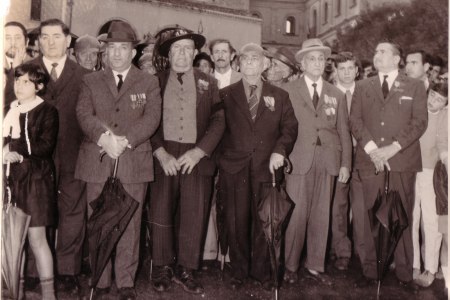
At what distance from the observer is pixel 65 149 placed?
2980 mm

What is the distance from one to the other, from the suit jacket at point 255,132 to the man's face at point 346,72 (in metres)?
0.47

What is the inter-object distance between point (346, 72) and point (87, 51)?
1.66 m

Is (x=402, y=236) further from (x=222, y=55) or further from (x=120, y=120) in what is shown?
(x=120, y=120)

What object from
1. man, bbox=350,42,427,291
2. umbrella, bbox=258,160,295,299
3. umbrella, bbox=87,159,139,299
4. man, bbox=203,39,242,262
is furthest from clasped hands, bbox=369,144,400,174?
umbrella, bbox=87,159,139,299

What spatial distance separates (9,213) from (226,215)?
1213mm

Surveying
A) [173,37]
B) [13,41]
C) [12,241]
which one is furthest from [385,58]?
[12,241]

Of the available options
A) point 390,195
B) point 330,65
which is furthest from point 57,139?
point 390,195

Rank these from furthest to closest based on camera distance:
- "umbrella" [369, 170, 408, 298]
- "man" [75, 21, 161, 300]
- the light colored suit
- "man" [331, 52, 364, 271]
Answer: "man" [331, 52, 364, 271] → the light colored suit → "umbrella" [369, 170, 408, 298] → "man" [75, 21, 161, 300]

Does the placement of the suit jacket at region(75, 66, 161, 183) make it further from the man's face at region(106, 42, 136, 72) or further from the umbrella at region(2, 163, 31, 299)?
the umbrella at region(2, 163, 31, 299)

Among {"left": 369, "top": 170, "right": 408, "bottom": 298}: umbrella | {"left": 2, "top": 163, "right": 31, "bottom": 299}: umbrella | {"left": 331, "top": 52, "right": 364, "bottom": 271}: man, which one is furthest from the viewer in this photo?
{"left": 331, "top": 52, "right": 364, "bottom": 271}: man

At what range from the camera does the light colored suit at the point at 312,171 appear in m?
3.16

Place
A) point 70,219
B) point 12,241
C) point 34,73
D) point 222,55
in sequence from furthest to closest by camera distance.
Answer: point 222,55 → point 70,219 → point 34,73 → point 12,241

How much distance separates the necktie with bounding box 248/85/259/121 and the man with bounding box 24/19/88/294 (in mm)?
1022

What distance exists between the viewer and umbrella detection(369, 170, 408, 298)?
10.0ft
